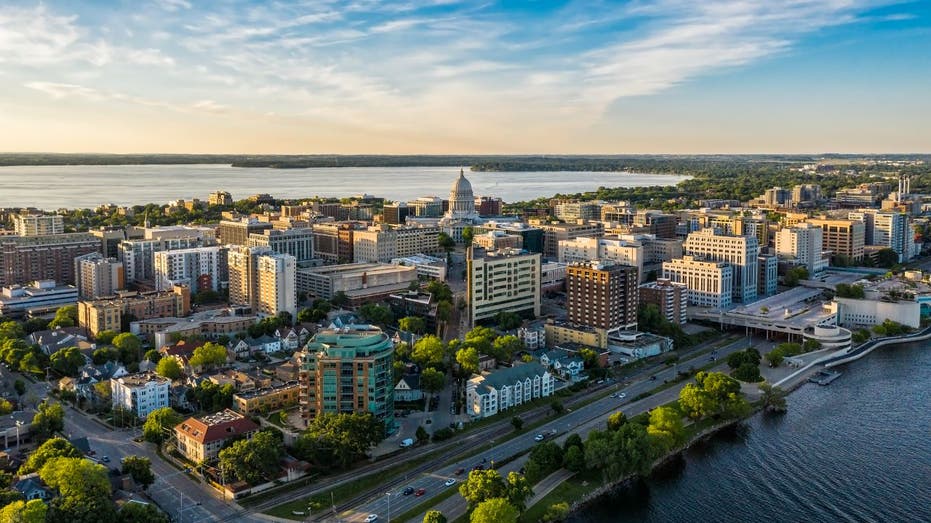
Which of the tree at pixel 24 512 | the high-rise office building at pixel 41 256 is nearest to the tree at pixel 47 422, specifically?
the tree at pixel 24 512

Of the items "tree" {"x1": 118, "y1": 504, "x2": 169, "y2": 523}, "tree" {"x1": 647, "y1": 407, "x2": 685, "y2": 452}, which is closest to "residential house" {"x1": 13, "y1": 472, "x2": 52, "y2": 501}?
"tree" {"x1": 118, "y1": 504, "x2": 169, "y2": 523}

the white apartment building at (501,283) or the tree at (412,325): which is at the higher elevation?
the white apartment building at (501,283)

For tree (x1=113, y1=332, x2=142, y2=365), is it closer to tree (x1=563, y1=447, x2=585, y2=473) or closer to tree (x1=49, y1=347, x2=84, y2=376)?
tree (x1=49, y1=347, x2=84, y2=376)

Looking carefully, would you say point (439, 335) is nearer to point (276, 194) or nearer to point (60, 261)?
point (60, 261)

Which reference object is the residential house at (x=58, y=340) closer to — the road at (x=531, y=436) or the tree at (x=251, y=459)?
the tree at (x=251, y=459)

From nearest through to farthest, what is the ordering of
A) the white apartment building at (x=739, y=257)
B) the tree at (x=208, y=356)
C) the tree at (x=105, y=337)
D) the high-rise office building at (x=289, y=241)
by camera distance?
the tree at (x=208, y=356) → the tree at (x=105, y=337) → the white apartment building at (x=739, y=257) → the high-rise office building at (x=289, y=241)

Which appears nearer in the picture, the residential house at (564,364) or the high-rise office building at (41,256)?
the residential house at (564,364)

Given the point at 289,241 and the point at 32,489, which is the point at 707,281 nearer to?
the point at 289,241
